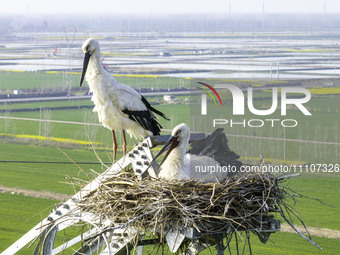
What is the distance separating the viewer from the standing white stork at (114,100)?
8.00 m

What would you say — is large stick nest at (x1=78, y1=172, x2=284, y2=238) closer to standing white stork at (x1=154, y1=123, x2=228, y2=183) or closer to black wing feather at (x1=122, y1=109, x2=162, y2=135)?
standing white stork at (x1=154, y1=123, x2=228, y2=183)

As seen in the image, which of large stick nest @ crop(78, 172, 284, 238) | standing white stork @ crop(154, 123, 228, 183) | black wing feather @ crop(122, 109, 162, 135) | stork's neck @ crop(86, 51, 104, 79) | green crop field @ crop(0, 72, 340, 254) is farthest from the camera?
green crop field @ crop(0, 72, 340, 254)

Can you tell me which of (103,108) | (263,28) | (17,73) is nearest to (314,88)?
(103,108)

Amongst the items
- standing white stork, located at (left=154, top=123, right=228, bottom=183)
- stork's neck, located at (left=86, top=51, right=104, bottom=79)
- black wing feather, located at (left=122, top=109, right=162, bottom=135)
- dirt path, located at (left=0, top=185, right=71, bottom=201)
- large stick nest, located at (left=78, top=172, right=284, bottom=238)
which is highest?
stork's neck, located at (left=86, top=51, right=104, bottom=79)

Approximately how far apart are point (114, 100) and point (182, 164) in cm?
184

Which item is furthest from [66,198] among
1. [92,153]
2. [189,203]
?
[189,203]

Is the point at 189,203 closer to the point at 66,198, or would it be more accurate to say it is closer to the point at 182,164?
the point at 182,164

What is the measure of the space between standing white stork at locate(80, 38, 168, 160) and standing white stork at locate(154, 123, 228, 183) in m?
1.44

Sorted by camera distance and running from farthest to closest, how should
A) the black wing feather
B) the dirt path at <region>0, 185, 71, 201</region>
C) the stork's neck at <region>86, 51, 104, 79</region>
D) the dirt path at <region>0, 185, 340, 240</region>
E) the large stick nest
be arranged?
the dirt path at <region>0, 185, 71, 201</region>, the dirt path at <region>0, 185, 340, 240</region>, the black wing feather, the stork's neck at <region>86, 51, 104, 79</region>, the large stick nest

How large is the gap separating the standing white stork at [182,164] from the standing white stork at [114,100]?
1.44 m

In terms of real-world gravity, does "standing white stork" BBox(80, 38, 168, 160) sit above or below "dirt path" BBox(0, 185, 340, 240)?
above

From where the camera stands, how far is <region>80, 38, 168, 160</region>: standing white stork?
8000mm

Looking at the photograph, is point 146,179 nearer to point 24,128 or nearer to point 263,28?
point 24,128

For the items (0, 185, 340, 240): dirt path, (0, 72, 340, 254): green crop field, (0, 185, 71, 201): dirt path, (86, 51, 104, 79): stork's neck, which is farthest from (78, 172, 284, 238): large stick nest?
(0, 185, 71, 201): dirt path
